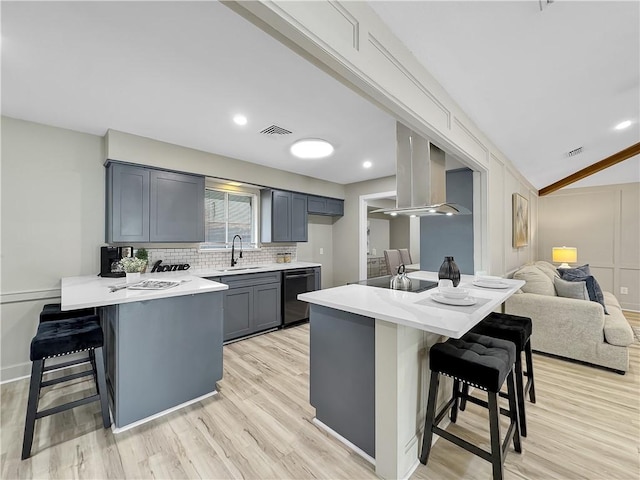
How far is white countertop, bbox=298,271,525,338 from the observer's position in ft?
4.35

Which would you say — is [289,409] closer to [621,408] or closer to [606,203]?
[621,408]

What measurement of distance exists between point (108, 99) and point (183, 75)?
33.9 inches

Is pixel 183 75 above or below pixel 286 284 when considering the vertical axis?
above

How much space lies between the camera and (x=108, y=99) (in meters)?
2.30

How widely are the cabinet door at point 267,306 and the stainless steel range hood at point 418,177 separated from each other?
6.94 feet

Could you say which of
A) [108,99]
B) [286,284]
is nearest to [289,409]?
[286,284]

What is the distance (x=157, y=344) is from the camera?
2053 mm

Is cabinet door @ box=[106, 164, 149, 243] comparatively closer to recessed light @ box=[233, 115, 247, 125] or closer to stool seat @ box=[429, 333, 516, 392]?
recessed light @ box=[233, 115, 247, 125]

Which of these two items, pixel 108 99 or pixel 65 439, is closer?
pixel 65 439

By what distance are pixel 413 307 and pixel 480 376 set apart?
0.47m

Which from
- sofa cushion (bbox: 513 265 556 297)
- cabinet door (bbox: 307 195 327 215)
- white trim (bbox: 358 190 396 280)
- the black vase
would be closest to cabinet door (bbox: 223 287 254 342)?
cabinet door (bbox: 307 195 327 215)

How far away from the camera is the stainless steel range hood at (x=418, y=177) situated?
246 cm

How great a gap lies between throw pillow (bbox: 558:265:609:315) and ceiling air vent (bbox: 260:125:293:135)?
4177 mm


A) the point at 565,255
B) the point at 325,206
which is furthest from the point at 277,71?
the point at 565,255
